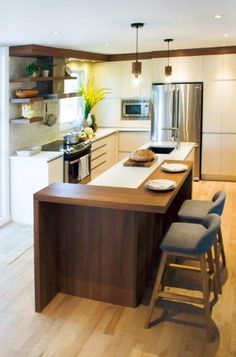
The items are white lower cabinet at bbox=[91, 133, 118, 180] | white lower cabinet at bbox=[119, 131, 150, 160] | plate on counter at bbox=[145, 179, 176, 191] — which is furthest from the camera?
white lower cabinet at bbox=[119, 131, 150, 160]

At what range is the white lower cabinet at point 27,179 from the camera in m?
5.27

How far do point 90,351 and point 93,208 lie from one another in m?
1.10

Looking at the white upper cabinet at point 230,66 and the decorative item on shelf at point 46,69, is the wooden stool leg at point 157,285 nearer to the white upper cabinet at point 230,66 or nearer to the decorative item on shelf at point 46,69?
the decorative item on shelf at point 46,69

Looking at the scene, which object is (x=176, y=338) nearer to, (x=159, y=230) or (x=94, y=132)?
(x=159, y=230)

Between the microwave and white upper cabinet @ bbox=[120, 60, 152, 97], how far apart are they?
12cm

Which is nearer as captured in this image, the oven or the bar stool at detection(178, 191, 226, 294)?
the bar stool at detection(178, 191, 226, 294)

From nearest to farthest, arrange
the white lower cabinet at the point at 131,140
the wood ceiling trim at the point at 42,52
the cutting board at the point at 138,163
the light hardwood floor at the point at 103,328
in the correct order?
the light hardwood floor at the point at 103,328
the cutting board at the point at 138,163
the wood ceiling trim at the point at 42,52
the white lower cabinet at the point at 131,140

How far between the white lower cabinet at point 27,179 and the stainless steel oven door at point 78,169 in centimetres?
23

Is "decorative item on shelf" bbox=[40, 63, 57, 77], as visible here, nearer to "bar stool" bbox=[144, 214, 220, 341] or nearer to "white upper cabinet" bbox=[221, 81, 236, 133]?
"white upper cabinet" bbox=[221, 81, 236, 133]

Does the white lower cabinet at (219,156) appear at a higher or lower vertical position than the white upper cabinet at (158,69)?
lower

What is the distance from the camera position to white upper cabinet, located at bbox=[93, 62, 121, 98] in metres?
8.17

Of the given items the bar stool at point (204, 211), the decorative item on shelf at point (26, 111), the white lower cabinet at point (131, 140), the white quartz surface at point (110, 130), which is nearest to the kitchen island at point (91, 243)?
the bar stool at point (204, 211)

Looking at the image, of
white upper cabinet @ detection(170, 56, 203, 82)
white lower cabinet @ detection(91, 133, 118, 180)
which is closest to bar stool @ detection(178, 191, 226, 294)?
white lower cabinet @ detection(91, 133, 118, 180)

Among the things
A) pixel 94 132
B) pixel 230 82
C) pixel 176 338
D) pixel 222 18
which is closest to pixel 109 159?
pixel 94 132
